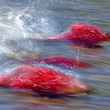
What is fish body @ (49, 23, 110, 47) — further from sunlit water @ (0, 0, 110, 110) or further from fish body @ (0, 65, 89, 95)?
fish body @ (0, 65, 89, 95)

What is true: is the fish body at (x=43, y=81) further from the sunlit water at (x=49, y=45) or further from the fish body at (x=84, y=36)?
the fish body at (x=84, y=36)

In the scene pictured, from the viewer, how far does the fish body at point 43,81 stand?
9.86 m

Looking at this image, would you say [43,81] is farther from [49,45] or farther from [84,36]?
[84,36]

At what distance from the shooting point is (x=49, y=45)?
44.4 ft

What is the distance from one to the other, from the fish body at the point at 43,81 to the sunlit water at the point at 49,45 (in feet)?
0.52

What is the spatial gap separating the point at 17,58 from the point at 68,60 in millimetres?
881

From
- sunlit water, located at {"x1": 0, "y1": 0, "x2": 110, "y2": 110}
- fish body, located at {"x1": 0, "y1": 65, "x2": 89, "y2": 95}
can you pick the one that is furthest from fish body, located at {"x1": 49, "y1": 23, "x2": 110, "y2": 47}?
fish body, located at {"x1": 0, "y1": 65, "x2": 89, "y2": 95}

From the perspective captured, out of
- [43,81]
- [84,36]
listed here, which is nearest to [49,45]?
[84,36]

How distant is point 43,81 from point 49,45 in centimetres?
368

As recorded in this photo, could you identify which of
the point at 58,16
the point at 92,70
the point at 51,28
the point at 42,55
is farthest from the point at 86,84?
the point at 58,16

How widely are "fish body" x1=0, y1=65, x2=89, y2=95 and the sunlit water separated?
159 millimetres

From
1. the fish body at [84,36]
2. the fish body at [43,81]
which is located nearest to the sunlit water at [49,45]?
the fish body at [43,81]

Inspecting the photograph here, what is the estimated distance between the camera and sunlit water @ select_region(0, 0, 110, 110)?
958cm

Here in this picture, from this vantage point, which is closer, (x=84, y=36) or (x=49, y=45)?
(x=49, y=45)
